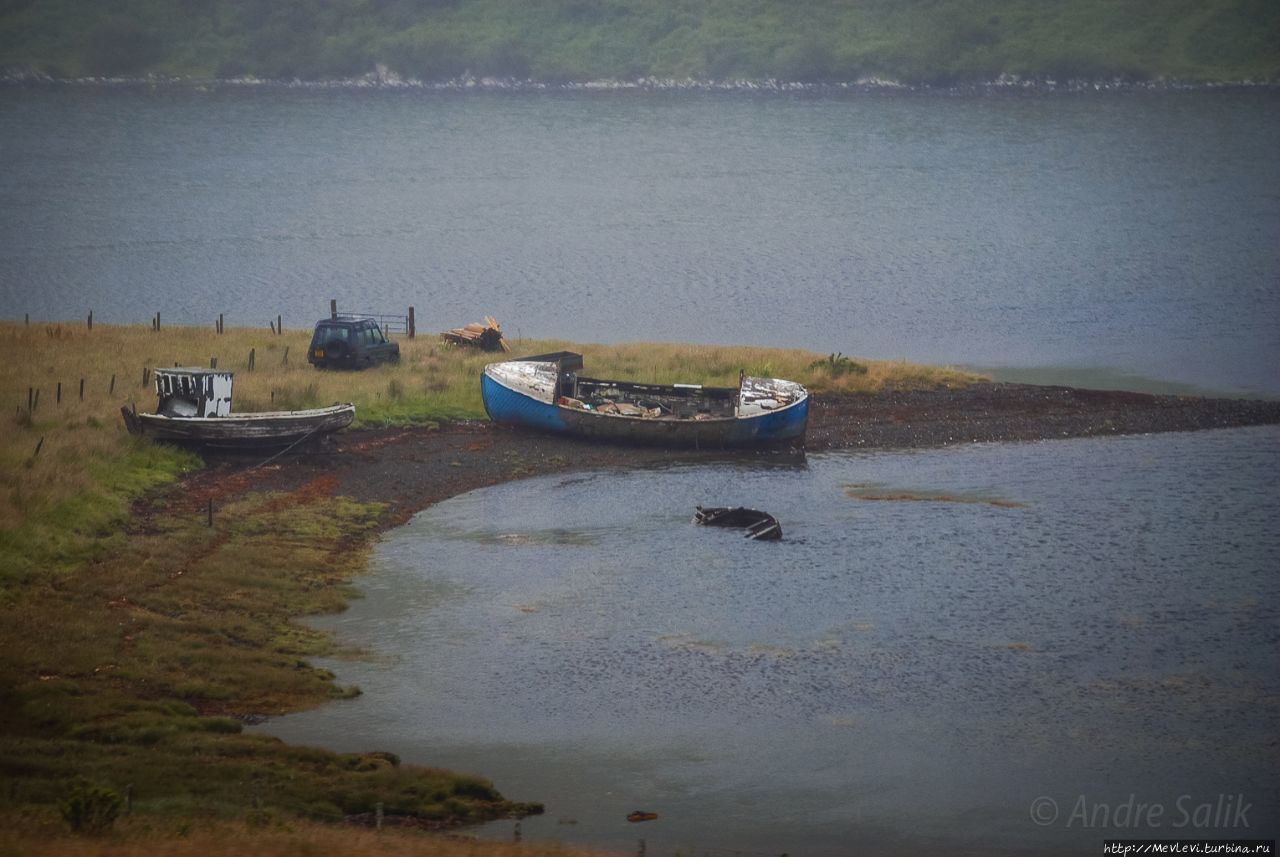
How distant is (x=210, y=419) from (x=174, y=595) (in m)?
11.7

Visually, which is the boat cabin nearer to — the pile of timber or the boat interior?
the boat interior

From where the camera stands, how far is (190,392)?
1902 inches

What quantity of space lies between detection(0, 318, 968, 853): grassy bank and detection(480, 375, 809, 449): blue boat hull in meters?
2.86

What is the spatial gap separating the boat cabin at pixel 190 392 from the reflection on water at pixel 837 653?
7.89 metres

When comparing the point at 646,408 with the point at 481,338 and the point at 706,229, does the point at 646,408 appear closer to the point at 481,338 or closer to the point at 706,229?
the point at 481,338

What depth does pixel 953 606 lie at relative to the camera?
41000 millimetres

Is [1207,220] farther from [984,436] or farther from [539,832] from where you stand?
[539,832]

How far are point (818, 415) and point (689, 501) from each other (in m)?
11.2

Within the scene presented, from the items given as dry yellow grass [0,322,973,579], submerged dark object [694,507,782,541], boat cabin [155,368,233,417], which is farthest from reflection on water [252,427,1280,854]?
dry yellow grass [0,322,973,579]

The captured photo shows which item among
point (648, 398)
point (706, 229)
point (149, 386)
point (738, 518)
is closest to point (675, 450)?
point (648, 398)

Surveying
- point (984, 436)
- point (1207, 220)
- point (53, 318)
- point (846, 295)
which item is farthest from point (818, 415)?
point (1207, 220)

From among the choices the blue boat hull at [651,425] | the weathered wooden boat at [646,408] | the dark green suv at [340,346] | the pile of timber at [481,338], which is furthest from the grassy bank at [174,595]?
the blue boat hull at [651,425]

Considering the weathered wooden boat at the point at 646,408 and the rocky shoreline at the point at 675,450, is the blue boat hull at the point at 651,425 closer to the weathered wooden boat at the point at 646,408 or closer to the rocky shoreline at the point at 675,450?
the weathered wooden boat at the point at 646,408

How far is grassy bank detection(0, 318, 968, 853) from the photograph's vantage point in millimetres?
27031
